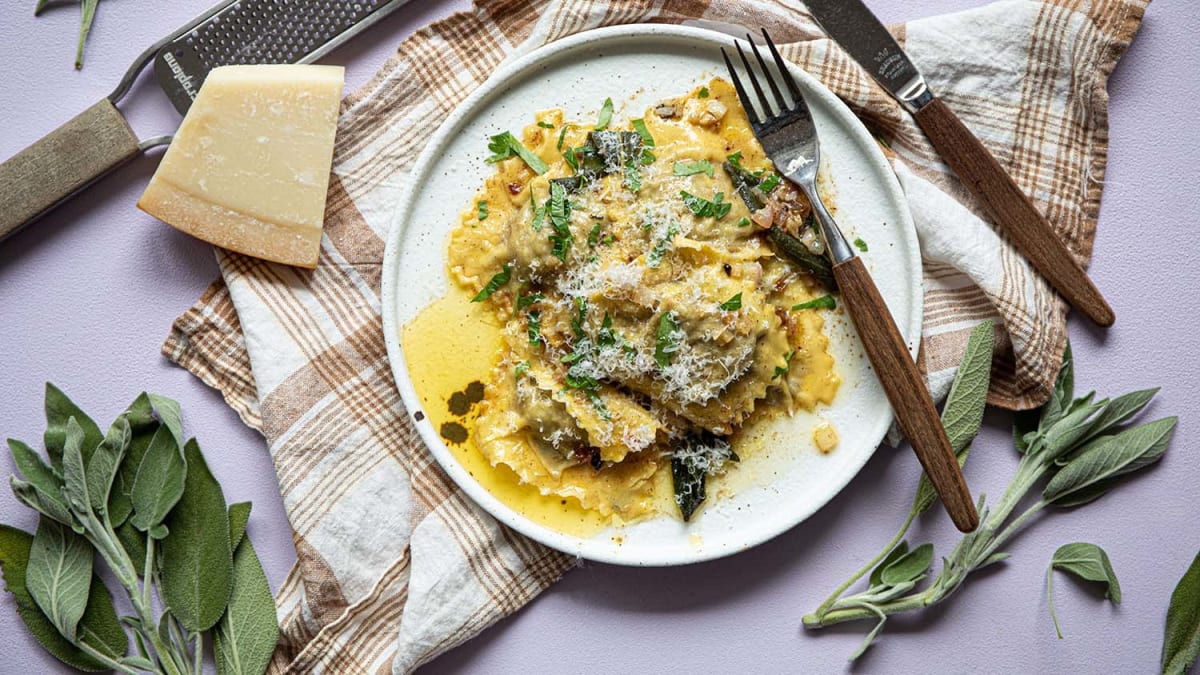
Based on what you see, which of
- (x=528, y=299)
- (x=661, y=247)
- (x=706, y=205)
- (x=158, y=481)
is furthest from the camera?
(x=158, y=481)

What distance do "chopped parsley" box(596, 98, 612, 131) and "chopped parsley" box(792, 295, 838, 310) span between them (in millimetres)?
1369

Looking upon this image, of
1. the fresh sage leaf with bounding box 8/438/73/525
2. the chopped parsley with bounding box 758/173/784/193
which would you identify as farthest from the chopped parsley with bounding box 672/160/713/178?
the fresh sage leaf with bounding box 8/438/73/525

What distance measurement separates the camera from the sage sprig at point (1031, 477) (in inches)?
175

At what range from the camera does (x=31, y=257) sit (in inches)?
184

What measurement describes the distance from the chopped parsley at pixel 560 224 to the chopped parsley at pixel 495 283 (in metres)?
0.34

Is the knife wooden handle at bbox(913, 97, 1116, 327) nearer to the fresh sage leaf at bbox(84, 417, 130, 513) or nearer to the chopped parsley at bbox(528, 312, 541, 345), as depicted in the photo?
the chopped parsley at bbox(528, 312, 541, 345)

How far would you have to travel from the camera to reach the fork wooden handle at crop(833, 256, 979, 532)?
4160mm

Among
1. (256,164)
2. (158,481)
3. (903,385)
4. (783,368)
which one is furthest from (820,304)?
(158,481)

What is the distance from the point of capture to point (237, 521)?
4.57 m

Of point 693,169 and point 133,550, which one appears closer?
point 693,169

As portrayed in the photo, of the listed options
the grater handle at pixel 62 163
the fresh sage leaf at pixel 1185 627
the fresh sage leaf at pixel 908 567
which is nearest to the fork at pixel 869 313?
the fresh sage leaf at pixel 908 567

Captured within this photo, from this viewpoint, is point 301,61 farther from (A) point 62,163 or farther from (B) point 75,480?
(B) point 75,480

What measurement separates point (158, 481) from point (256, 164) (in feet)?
5.82

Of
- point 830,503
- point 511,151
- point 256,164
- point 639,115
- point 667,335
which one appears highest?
point 256,164
